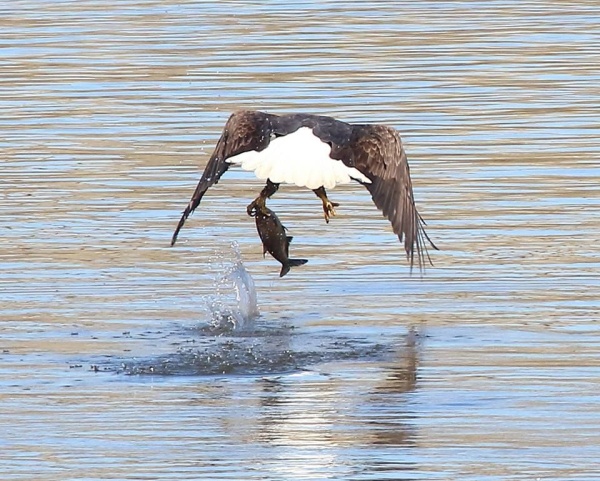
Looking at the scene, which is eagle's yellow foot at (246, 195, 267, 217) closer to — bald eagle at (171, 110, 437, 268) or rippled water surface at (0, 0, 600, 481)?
bald eagle at (171, 110, 437, 268)

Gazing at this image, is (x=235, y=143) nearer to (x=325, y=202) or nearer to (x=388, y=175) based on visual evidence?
(x=325, y=202)

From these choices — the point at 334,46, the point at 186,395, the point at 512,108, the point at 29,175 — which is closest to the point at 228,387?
the point at 186,395

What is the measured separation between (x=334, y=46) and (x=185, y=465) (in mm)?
15604

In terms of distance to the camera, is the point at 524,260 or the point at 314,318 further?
the point at 524,260

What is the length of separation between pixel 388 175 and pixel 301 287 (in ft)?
3.66

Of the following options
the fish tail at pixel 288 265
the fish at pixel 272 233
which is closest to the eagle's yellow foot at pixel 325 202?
the fish tail at pixel 288 265

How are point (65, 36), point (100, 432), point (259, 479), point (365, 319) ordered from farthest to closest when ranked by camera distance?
1. point (65, 36)
2. point (365, 319)
3. point (100, 432)
4. point (259, 479)

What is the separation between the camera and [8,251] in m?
11.3

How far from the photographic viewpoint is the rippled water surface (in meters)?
7.23

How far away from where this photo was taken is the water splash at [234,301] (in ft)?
31.7

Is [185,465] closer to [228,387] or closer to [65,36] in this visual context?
[228,387]

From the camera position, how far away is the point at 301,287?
34.2ft

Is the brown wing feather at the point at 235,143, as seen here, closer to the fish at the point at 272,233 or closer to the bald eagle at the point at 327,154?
the bald eagle at the point at 327,154

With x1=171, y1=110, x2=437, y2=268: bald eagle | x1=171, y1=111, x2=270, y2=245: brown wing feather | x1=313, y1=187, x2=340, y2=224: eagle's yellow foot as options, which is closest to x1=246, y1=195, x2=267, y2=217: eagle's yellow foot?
x1=171, y1=110, x2=437, y2=268: bald eagle
